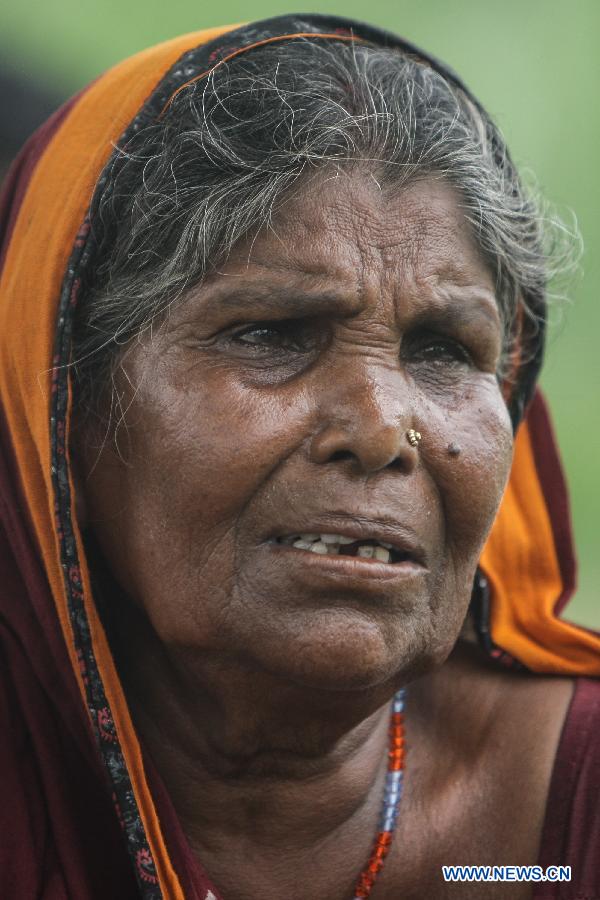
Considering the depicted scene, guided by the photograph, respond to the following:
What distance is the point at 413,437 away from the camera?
2.14 meters

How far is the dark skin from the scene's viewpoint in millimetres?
2072

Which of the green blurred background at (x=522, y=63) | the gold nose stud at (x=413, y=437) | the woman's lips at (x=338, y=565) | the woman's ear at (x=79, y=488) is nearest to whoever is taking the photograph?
the woman's lips at (x=338, y=565)

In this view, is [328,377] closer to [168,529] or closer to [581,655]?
[168,529]

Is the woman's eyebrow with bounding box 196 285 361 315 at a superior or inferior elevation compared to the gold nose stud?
superior

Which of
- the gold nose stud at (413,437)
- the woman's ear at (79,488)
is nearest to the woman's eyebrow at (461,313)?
the gold nose stud at (413,437)

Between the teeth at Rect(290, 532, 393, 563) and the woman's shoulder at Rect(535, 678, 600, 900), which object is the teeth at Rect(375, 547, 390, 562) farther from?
the woman's shoulder at Rect(535, 678, 600, 900)

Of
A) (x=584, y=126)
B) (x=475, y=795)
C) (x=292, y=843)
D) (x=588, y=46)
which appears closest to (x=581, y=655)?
(x=475, y=795)

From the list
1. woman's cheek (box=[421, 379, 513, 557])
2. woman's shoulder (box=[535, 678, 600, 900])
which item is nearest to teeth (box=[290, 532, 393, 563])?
woman's cheek (box=[421, 379, 513, 557])

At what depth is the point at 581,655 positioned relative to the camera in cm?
273

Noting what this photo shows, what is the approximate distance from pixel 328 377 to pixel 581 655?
1.07m

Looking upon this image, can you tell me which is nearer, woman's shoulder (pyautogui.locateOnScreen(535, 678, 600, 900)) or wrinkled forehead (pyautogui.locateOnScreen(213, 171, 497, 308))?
wrinkled forehead (pyautogui.locateOnScreen(213, 171, 497, 308))

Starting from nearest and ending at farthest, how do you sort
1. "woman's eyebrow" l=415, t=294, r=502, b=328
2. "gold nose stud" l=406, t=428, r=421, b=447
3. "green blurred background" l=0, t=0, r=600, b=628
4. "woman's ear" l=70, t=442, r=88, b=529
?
"gold nose stud" l=406, t=428, r=421, b=447
"woman's eyebrow" l=415, t=294, r=502, b=328
"woman's ear" l=70, t=442, r=88, b=529
"green blurred background" l=0, t=0, r=600, b=628

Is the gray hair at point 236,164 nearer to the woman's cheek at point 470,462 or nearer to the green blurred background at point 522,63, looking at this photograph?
the woman's cheek at point 470,462

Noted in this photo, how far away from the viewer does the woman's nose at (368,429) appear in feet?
6.68
